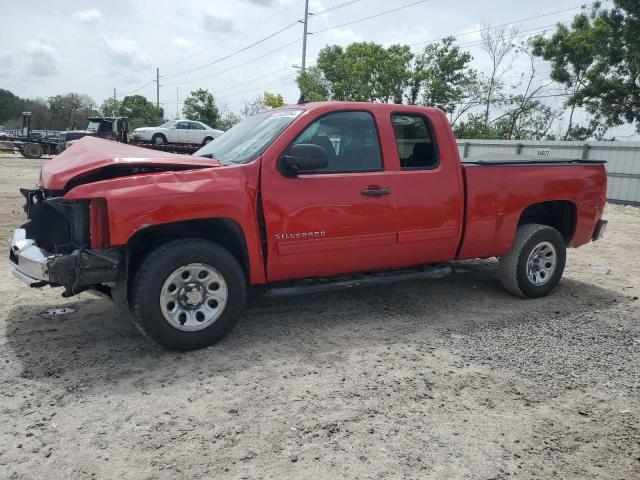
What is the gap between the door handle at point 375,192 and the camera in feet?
14.7

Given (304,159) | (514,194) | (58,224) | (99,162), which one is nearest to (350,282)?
(304,159)

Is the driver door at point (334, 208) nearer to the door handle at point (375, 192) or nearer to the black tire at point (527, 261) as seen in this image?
the door handle at point (375, 192)

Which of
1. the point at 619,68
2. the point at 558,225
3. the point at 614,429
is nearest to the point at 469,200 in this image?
the point at 558,225

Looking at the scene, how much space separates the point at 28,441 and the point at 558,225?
18.3 ft

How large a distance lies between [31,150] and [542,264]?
28811 millimetres

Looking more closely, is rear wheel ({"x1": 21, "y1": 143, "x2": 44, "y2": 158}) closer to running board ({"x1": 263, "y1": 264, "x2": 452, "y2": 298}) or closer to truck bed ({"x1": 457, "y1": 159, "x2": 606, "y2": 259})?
running board ({"x1": 263, "y1": 264, "x2": 452, "y2": 298})

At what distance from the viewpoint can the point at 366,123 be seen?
4.68 meters

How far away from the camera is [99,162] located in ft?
12.4

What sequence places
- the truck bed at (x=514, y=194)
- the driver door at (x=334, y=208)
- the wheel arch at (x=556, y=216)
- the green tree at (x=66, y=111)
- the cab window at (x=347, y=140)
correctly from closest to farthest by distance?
the driver door at (x=334, y=208) → the cab window at (x=347, y=140) → the truck bed at (x=514, y=194) → the wheel arch at (x=556, y=216) → the green tree at (x=66, y=111)

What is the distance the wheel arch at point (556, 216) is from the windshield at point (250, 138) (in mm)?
2953

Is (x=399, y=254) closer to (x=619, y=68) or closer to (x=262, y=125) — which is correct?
(x=262, y=125)

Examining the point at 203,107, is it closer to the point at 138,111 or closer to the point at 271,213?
the point at 138,111

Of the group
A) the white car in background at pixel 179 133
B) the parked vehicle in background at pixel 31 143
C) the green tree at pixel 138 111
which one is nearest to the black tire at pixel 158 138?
the white car in background at pixel 179 133

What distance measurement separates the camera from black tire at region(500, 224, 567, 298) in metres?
5.50
